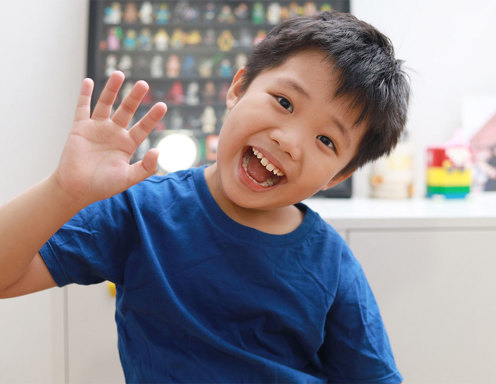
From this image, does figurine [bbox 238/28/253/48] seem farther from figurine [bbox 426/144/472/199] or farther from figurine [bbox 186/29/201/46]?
figurine [bbox 426/144/472/199]

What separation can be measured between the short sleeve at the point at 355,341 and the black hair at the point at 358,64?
220mm

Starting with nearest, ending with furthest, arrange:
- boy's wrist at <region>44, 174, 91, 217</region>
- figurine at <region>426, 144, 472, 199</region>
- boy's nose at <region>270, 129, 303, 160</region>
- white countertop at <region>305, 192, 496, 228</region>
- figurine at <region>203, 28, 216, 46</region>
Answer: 1. boy's wrist at <region>44, 174, 91, 217</region>
2. boy's nose at <region>270, 129, 303, 160</region>
3. white countertop at <region>305, 192, 496, 228</region>
4. figurine at <region>426, 144, 472, 199</region>
5. figurine at <region>203, 28, 216, 46</region>

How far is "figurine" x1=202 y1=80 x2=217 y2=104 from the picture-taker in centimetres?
149

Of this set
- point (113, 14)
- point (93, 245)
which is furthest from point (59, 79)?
point (93, 245)

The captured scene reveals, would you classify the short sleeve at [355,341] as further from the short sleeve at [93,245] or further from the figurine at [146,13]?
the figurine at [146,13]

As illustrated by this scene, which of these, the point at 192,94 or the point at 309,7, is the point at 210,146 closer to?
the point at 192,94

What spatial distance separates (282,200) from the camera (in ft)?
2.31

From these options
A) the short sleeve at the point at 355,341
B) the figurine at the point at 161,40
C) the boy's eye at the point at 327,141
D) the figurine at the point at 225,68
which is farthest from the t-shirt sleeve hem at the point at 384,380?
the figurine at the point at 161,40

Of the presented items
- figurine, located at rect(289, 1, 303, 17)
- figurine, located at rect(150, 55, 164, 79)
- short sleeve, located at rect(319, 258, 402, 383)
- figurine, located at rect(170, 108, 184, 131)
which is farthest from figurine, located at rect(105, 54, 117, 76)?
short sleeve, located at rect(319, 258, 402, 383)

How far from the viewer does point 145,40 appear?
4.82 ft

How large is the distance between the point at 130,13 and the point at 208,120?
40cm

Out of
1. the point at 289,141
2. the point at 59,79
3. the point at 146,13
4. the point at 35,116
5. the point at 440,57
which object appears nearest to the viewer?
the point at 289,141

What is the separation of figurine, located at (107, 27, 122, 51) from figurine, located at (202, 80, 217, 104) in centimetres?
28

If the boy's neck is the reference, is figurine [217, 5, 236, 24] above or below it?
above
